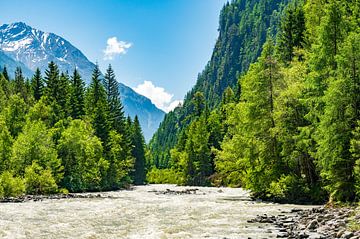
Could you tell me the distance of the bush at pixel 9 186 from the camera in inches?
1852

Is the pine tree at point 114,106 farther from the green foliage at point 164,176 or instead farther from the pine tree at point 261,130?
the pine tree at point 261,130

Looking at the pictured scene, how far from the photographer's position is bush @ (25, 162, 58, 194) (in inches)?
2083

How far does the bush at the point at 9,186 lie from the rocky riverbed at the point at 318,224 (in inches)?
1178

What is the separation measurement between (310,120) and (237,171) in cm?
1835

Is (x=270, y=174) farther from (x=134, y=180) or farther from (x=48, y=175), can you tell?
(x=134, y=180)

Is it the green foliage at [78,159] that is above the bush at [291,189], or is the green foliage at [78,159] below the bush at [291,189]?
above

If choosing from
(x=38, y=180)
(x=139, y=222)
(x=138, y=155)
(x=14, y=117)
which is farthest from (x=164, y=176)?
(x=139, y=222)

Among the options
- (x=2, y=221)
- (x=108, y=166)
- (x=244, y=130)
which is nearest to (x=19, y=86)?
(x=108, y=166)

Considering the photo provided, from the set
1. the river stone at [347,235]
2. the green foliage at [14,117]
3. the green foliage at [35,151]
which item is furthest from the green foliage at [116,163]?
the river stone at [347,235]

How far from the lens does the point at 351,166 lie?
97.7 ft

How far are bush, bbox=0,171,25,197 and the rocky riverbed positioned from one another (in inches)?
1178

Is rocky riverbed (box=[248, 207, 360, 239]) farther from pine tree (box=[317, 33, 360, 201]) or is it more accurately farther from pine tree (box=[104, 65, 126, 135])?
pine tree (box=[104, 65, 126, 135])

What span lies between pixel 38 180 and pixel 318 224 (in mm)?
39308

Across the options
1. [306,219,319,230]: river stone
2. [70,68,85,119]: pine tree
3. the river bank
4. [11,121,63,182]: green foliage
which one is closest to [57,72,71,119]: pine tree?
[70,68,85,119]: pine tree
